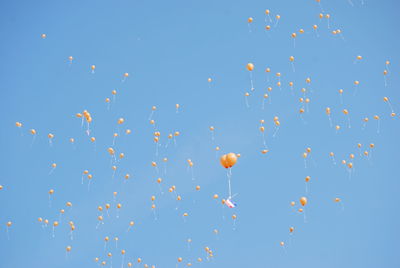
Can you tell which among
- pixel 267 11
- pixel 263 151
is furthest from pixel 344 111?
pixel 267 11

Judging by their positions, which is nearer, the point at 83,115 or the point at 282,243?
the point at 83,115

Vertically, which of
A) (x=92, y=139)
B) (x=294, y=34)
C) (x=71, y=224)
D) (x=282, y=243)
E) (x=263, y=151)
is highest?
(x=294, y=34)

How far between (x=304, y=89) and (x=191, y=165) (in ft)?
12.9

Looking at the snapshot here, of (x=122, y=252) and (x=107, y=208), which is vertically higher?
(x=107, y=208)

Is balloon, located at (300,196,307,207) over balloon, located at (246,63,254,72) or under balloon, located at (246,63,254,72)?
under

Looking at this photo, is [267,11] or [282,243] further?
[282,243]

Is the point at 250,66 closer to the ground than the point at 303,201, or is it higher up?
higher up

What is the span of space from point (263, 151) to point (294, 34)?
3.39m

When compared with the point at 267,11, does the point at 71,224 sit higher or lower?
lower

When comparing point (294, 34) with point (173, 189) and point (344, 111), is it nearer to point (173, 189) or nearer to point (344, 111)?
point (344, 111)

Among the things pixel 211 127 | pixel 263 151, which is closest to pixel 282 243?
pixel 263 151

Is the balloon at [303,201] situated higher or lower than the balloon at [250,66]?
lower

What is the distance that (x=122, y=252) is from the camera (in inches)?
552

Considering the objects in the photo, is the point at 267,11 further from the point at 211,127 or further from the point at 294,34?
the point at 211,127
